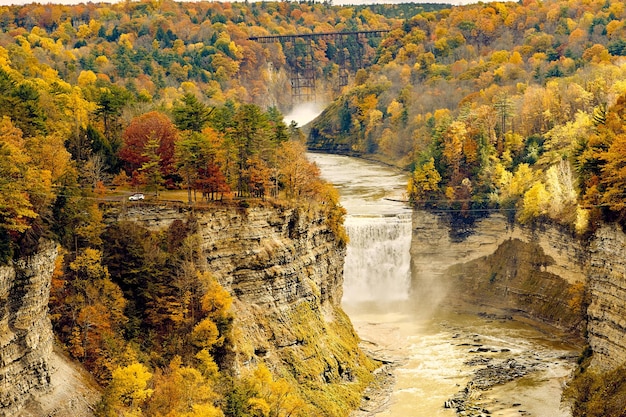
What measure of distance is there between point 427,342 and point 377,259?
64.7 ft

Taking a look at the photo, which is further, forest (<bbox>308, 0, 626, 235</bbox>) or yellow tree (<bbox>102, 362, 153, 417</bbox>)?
forest (<bbox>308, 0, 626, 235</bbox>)

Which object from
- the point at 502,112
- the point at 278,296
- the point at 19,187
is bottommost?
the point at 278,296

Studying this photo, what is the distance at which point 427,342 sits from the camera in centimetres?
9062

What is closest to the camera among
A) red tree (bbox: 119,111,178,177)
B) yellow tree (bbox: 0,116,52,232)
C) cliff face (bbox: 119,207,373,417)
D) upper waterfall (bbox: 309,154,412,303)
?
yellow tree (bbox: 0,116,52,232)

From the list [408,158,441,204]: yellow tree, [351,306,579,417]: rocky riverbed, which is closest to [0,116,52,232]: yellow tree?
[351,306,579,417]: rocky riverbed

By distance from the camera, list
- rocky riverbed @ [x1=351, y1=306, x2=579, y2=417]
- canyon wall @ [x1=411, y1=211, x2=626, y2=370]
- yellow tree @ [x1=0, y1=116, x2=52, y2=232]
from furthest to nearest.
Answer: canyon wall @ [x1=411, y1=211, x2=626, y2=370]
rocky riverbed @ [x1=351, y1=306, x2=579, y2=417]
yellow tree @ [x1=0, y1=116, x2=52, y2=232]

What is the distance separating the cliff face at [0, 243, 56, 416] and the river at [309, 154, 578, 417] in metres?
24.9

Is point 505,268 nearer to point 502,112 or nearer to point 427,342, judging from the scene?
point 427,342

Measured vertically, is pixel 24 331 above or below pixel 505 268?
above

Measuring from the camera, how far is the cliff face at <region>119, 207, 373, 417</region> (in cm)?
6906

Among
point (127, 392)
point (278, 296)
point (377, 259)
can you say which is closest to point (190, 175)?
point (278, 296)

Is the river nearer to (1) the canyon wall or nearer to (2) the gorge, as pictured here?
(2) the gorge

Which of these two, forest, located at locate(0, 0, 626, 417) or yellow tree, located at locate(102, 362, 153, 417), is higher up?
forest, located at locate(0, 0, 626, 417)

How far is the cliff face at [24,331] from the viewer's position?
51062mm
